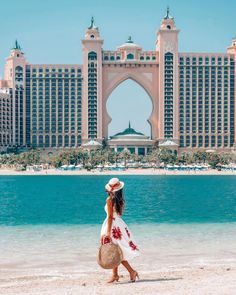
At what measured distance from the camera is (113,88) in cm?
16000

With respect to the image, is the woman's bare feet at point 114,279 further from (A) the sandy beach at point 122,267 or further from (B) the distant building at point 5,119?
(B) the distant building at point 5,119

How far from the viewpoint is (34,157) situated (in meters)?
143

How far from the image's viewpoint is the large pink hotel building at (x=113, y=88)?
156000mm

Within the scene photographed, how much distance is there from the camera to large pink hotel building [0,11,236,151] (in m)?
156

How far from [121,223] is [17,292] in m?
3.03

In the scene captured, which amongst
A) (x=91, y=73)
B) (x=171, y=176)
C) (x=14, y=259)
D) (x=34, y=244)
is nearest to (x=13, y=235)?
(x=34, y=244)

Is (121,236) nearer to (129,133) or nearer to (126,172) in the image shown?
(126,172)

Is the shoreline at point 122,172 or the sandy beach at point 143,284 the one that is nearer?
the sandy beach at point 143,284

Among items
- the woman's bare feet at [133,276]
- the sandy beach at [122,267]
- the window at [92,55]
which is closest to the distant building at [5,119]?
the window at [92,55]

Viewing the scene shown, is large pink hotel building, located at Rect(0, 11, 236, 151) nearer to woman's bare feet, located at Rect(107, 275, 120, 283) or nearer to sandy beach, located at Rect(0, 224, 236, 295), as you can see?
sandy beach, located at Rect(0, 224, 236, 295)

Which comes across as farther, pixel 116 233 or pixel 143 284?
pixel 143 284

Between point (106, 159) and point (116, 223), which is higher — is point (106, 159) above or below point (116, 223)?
below

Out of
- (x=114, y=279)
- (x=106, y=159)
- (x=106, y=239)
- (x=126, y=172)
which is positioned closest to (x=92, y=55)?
(x=106, y=159)

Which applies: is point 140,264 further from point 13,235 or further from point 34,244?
point 13,235
